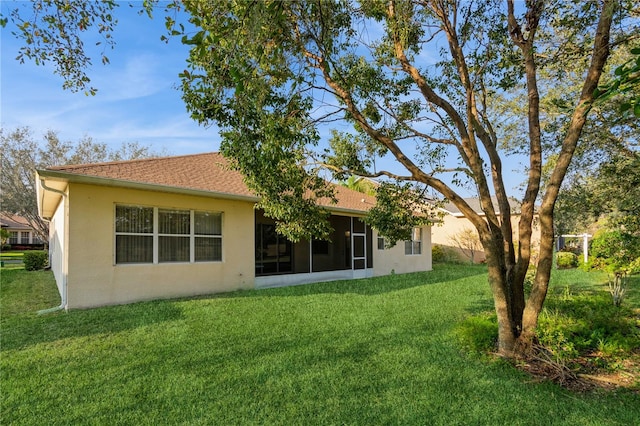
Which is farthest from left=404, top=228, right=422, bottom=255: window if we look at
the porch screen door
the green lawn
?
the green lawn

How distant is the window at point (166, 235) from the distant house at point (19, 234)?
127 ft

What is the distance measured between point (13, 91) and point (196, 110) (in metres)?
3.89

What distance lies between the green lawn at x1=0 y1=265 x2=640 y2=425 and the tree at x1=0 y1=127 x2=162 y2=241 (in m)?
21.5

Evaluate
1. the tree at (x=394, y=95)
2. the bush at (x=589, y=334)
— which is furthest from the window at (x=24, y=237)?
the bush at (x=589, y=334)

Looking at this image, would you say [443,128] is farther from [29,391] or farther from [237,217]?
[29,391]

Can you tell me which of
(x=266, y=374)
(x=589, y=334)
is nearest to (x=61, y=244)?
(x=266, y=374)

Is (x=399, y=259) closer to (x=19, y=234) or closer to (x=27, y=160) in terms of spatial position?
(x=27, y=160)

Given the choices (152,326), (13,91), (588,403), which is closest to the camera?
(588,403)

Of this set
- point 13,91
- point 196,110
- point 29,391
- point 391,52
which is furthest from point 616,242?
point 13,91

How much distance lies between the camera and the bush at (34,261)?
1908cm

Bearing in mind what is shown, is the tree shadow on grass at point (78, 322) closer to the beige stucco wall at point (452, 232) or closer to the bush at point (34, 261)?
the bush at point (34, 261)

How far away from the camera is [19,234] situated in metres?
43.6

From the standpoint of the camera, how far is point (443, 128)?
7680 millimetres

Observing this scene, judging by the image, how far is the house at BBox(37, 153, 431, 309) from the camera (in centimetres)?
891
